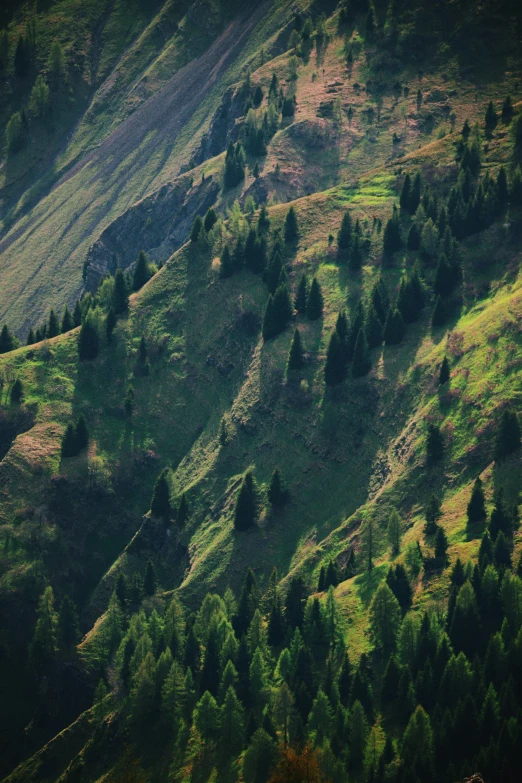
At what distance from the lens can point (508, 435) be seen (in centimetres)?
15838

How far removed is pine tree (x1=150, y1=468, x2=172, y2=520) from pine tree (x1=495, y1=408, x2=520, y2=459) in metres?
59.6

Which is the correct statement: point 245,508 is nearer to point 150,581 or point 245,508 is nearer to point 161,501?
point 161,501

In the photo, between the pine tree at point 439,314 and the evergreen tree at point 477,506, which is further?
the pine tree at point 439,314

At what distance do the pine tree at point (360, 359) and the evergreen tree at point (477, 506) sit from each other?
42.1 metres

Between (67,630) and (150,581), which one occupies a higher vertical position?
(150,581)

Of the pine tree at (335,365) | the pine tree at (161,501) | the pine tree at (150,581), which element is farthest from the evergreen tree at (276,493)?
the pine tree at (150,581)

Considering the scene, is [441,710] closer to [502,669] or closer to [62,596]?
[502,669]

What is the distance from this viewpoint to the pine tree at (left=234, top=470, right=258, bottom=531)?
18050 centimetres

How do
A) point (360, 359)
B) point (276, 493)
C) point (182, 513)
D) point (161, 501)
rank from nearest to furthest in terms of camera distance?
point (276, 493) < point (182, 513) < point (161, 501) < point (360, 359)

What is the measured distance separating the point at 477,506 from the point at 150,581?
55.8m

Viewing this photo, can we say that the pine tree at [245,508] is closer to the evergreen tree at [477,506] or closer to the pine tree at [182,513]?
the pine tree at [182,513]

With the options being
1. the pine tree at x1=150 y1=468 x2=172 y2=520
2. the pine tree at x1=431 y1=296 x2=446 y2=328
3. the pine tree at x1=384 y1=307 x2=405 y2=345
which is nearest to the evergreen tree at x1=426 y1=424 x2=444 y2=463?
the pine tree at x1=384 y1=307 x2=405 y2=345

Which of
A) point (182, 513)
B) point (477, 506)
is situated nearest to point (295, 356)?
point (182, 513)

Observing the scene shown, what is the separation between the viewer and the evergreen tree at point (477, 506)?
500 feet
